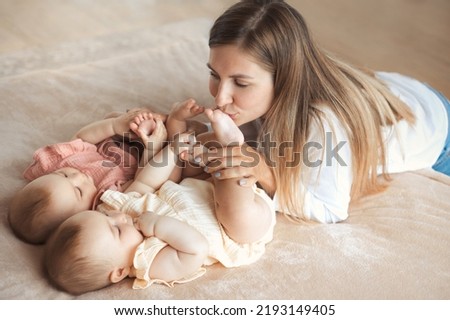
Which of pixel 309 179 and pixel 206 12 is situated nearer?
pixel 309 179

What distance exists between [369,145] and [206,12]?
183 cm

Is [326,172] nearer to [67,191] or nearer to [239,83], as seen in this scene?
[239,83]

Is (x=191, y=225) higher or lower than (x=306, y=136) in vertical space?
lower

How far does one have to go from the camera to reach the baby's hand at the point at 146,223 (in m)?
1.20

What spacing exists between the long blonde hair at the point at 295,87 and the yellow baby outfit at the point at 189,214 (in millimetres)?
143

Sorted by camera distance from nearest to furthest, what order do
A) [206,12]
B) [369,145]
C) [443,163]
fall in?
[369,145], [443,163], [206,12]

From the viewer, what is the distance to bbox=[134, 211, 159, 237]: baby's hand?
3.95 ft

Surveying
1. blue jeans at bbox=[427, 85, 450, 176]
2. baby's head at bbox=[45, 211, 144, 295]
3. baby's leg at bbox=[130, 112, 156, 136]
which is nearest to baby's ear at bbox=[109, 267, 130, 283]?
baby's head at bbox=[45, 211, 144, 295]

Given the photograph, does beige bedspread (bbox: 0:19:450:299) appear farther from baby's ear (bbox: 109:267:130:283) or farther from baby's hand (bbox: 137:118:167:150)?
baby's hand (bbox: 137:118:167:150)

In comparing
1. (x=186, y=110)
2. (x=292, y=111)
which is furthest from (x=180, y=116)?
(x=292, y=111)

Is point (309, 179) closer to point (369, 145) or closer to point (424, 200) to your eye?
point (369, 145)

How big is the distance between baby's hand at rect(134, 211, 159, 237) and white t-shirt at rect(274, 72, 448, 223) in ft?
1.05

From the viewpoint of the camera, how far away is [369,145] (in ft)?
4.63
